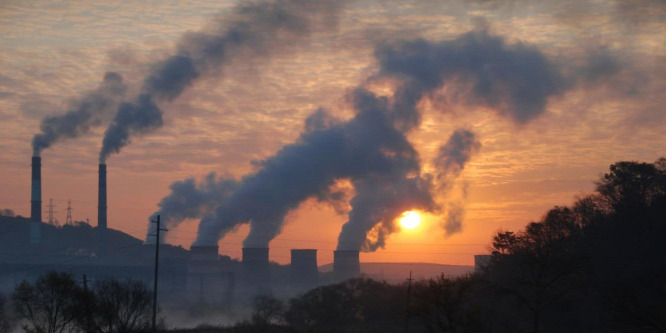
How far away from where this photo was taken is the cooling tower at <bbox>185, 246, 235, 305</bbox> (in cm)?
8000

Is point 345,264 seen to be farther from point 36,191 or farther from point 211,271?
point 36,191

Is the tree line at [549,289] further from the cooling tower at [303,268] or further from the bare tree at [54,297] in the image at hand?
the cooling tower at [303,268]

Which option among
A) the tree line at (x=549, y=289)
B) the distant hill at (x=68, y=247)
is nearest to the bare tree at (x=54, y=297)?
the tree line at (x=549, y=289)

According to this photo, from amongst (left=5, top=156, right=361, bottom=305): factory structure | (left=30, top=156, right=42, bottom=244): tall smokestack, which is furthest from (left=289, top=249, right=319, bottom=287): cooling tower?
(left=30, top=156, right=42, bottom=244): tall smokestack

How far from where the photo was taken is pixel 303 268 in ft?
262

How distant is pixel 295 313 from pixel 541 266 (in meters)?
19.1

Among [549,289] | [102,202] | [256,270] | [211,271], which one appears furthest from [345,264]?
[549,289]

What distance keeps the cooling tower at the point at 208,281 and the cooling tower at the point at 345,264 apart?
14.6 m

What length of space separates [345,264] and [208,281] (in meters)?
18.3

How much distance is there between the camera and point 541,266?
2581 cm

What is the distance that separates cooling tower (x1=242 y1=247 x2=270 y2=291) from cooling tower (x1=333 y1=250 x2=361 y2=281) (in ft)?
30.6

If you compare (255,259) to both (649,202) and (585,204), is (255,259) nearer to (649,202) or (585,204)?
(585,204)

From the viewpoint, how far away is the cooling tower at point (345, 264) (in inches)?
2862

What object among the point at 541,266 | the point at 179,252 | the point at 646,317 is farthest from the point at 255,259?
the point at 646,317
